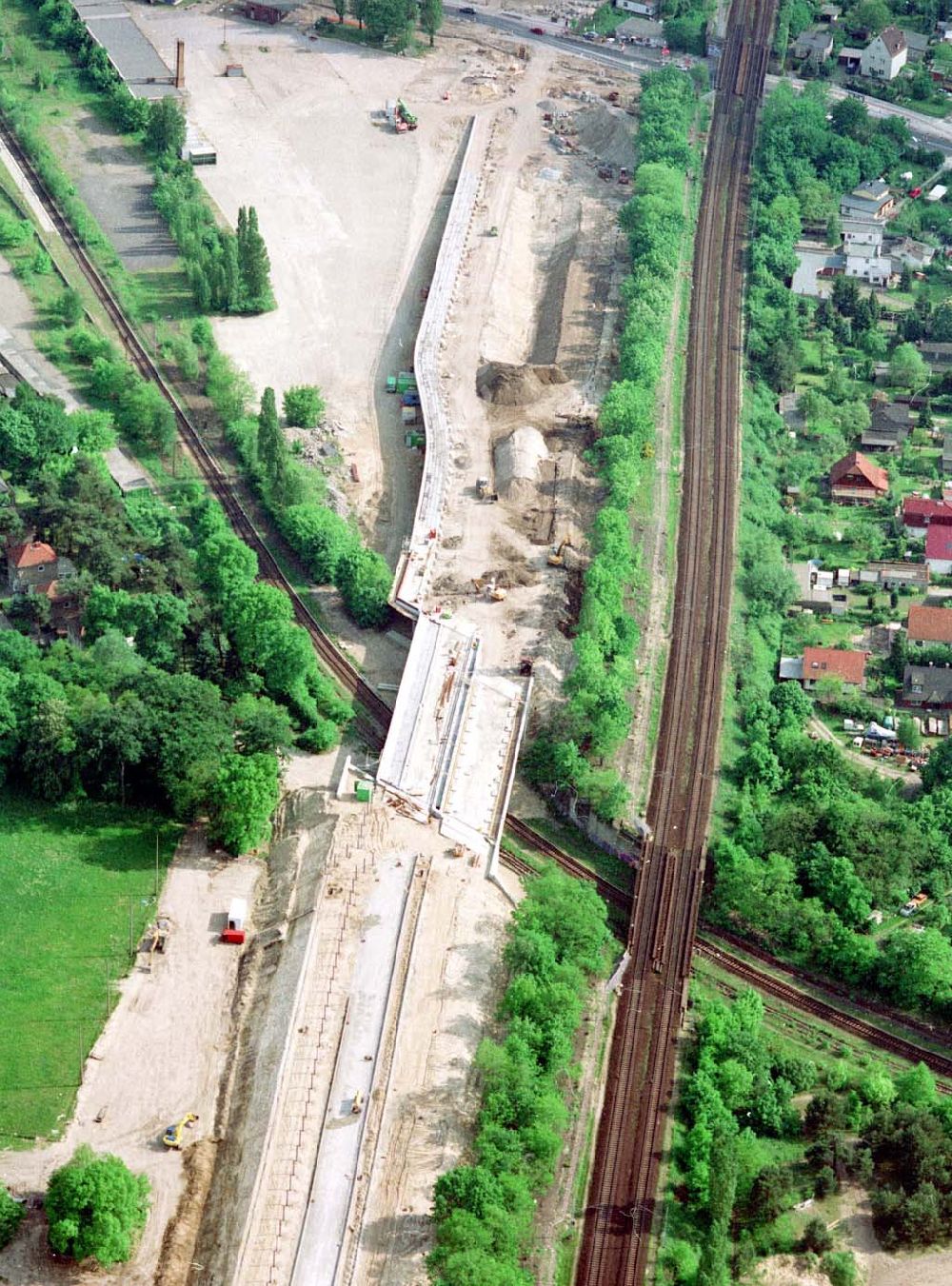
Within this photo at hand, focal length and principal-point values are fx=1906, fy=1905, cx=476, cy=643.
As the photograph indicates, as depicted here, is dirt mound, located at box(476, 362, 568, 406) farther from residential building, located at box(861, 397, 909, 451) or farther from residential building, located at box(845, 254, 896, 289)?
residential building, located at box(845, 254, 896, 289)

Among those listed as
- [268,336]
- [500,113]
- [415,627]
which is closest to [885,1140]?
[415,627]

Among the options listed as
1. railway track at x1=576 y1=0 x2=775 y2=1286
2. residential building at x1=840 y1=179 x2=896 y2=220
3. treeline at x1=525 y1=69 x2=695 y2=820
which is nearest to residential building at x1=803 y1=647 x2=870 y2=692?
railway track at x1=576 y1=0 x2=775 y2=1286

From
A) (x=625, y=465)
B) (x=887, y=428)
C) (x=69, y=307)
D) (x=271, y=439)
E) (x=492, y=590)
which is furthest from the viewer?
(x=69, y=307)

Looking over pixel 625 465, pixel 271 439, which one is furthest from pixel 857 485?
pixel 271 439

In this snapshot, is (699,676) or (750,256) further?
(750,256)

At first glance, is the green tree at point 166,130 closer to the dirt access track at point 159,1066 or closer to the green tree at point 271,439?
the green tree at point 271,439

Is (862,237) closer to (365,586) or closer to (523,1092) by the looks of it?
(365,586)

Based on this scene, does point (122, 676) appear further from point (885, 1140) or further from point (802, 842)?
Answer: point (885, 1140)
